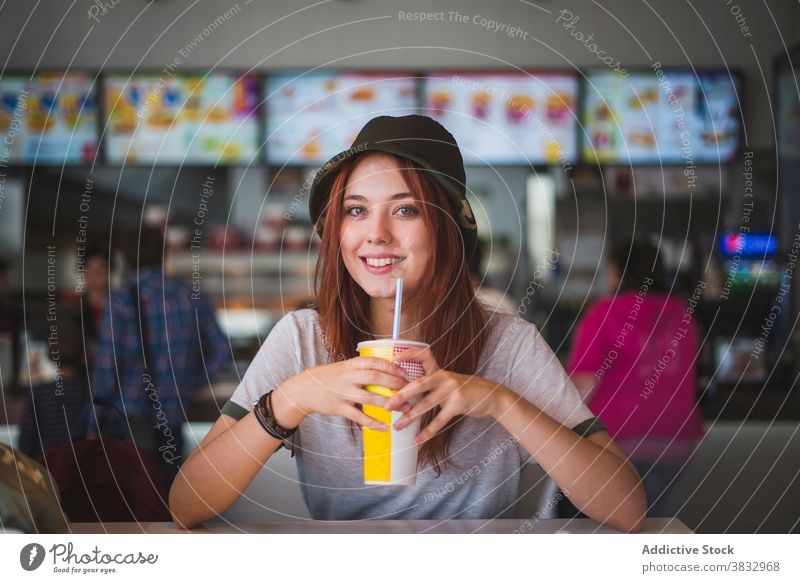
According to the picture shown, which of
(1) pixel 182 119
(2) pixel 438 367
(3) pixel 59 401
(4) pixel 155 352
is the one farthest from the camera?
(1) pixel 182 119

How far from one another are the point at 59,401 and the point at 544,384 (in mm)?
1282

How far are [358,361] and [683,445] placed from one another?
1494 mm

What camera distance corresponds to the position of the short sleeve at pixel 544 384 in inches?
48.7

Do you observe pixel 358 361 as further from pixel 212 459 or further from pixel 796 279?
pixel 796 279

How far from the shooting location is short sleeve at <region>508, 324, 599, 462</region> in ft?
4.06

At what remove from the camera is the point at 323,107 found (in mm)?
2820

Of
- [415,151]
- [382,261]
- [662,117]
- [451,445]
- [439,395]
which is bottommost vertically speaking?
[451,445]

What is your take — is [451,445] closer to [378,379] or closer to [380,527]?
[380,527]

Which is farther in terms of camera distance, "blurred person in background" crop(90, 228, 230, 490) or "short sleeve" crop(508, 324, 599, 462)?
"blurred person in background" crop(90, 228, 230, 490)

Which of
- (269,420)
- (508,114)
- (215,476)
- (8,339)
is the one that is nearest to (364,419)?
(269,420)
